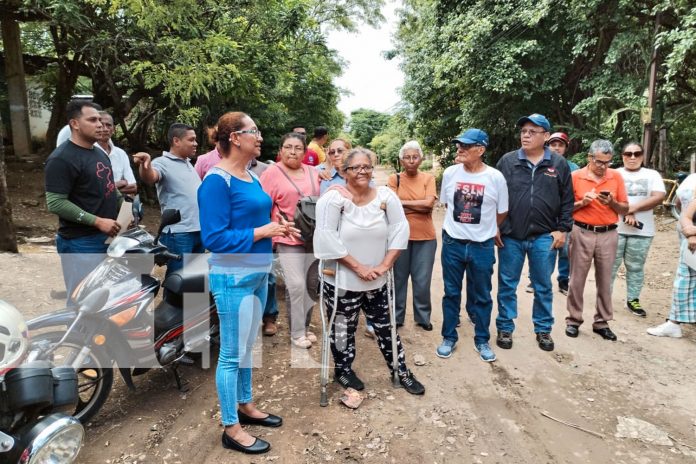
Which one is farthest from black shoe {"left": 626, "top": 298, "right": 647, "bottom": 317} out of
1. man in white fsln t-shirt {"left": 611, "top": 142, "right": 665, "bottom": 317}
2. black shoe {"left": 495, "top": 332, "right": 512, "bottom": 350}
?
black shoe {"left": 495, "top": 332, "right": 512, "bottom": 350}

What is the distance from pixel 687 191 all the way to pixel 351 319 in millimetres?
3667

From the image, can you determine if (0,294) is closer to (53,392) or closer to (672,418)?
(53,392)

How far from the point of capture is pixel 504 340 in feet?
13.3

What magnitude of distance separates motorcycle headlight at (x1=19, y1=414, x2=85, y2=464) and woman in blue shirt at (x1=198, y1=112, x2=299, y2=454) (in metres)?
0.84

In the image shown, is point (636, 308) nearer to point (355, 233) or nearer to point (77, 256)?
point (355, 233)

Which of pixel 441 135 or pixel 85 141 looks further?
pixel 441 135

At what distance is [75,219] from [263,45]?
727 cm

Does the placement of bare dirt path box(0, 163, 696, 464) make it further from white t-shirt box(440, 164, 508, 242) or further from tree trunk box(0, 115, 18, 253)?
tree trunk box(0, 115, 18, 253)

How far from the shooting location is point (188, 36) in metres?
7.16

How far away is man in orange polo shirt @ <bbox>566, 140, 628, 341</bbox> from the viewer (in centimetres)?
420

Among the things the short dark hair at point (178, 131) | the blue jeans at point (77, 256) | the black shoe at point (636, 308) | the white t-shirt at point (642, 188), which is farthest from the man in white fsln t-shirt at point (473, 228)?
the blue jeans at point (77, 256)

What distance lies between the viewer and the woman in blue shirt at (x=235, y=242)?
2.37 m

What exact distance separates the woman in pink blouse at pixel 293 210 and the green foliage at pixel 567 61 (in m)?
7.63

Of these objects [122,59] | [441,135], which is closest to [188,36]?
[122,59]
